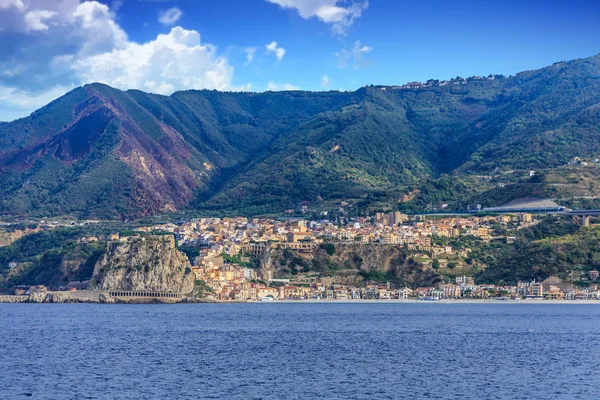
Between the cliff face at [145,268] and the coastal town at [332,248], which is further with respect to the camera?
the coastal town at [332,248]

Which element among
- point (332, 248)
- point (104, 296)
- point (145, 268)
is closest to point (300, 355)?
point (145, 268)

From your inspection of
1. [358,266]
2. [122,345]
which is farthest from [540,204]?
[122,345]

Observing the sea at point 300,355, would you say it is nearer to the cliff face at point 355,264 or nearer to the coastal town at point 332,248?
the coastal town at point 332,248

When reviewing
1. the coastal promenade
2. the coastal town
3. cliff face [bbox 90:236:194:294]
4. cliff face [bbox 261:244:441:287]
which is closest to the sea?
cliff face [bbox 90:236:194:294]

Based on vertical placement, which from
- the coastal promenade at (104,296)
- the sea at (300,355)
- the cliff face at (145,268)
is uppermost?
the cliff face at (145,268)

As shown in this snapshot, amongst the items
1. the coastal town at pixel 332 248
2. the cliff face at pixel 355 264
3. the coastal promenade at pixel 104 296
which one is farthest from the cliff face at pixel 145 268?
the cliff face at pixel 355 264

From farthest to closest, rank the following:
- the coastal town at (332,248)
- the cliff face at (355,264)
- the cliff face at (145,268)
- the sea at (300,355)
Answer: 1. the cliff face at (355,264)
2. the coastal town at (332,248)
3. the cliff face at (145,268)
4. the sea at (300,355)

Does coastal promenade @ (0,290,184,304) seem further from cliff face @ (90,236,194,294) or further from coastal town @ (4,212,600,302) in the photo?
A: coastal town @ (4,212,600,302)
